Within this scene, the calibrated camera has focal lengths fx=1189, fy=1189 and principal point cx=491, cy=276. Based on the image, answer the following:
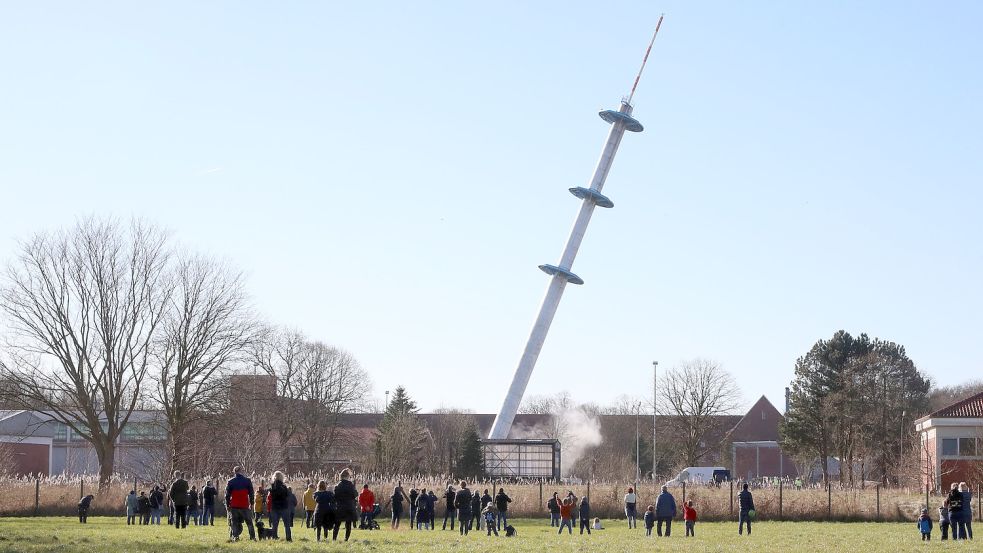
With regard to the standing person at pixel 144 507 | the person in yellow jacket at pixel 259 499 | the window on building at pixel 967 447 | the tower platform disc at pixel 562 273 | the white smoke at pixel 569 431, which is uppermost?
the tower platform disc at pixel 562 273

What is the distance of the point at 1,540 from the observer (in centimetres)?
2200

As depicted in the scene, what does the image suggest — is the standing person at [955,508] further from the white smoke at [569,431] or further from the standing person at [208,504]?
the white smoke at [569,431]

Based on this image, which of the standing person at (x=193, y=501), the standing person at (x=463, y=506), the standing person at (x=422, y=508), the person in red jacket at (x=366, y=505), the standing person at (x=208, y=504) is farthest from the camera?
the standing person at (x=193, y=501)

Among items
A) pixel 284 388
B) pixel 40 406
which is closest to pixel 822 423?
pixel 284 388

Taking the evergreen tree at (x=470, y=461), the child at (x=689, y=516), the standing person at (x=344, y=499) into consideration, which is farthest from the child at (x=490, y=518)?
the evergreen tree at (x=470, y=461)

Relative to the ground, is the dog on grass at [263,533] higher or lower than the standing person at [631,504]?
lower

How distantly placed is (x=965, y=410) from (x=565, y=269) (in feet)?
79.1

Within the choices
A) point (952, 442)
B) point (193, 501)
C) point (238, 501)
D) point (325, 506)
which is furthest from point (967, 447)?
point (238, 501)

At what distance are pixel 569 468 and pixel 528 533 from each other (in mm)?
67515

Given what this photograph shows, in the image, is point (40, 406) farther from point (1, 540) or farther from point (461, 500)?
point (1, 540)

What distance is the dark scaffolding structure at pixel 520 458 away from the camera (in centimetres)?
6694

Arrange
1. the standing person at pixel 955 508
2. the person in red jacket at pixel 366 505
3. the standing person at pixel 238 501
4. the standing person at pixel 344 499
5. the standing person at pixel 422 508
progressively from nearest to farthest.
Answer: the standing person at pixel 344 499 → the standing person at pixel 238 501 → the standing person at pixel 955 508 → the person in red jacket at pixel 366 505 → the standing person at pixel 422 508

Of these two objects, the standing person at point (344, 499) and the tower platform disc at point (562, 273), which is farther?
the tower platform disc at point (562, 273)

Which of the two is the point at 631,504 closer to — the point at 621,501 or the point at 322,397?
the point at 621,501
